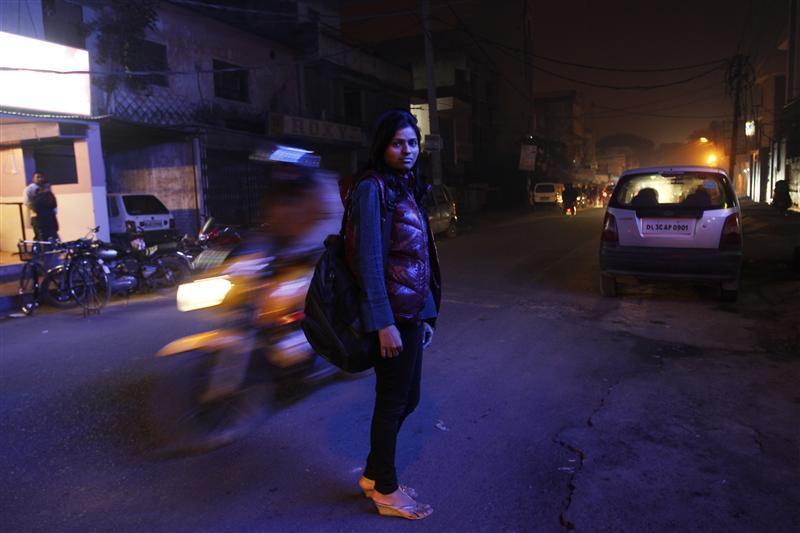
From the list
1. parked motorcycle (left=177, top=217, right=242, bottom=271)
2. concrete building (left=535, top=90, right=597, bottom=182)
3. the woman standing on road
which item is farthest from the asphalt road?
concrete building (left=535, top=90, right=597, bottom=182)

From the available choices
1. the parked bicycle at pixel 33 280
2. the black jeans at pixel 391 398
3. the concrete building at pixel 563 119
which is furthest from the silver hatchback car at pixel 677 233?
the concrete building at pixel 563 119

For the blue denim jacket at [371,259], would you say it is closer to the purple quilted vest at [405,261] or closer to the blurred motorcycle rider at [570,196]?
the purple quilted vest at [405,261]

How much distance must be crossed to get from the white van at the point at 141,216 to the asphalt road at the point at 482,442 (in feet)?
27.8

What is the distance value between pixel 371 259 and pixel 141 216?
46.1 feet

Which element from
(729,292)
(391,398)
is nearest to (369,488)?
(391,398)

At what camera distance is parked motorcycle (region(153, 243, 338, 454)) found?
156 inches

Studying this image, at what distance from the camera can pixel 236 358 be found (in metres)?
4.15

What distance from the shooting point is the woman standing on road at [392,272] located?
2516mm

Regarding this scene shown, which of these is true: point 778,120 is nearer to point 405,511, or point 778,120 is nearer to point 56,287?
point 56,287

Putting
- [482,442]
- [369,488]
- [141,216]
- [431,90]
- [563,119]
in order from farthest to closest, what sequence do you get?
[563,119]
[431,90]
[141,216]
[482,442]
[369,488]

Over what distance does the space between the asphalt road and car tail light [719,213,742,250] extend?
3.43 ft

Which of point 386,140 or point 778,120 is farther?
point 778,120

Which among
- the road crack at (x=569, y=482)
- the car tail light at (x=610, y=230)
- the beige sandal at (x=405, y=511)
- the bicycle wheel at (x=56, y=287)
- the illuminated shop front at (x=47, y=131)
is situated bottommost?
the road crack at (x=569, y=482)

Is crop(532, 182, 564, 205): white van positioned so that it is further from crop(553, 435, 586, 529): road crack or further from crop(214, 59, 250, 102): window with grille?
crop(553, 435, 586, 529): road crack
